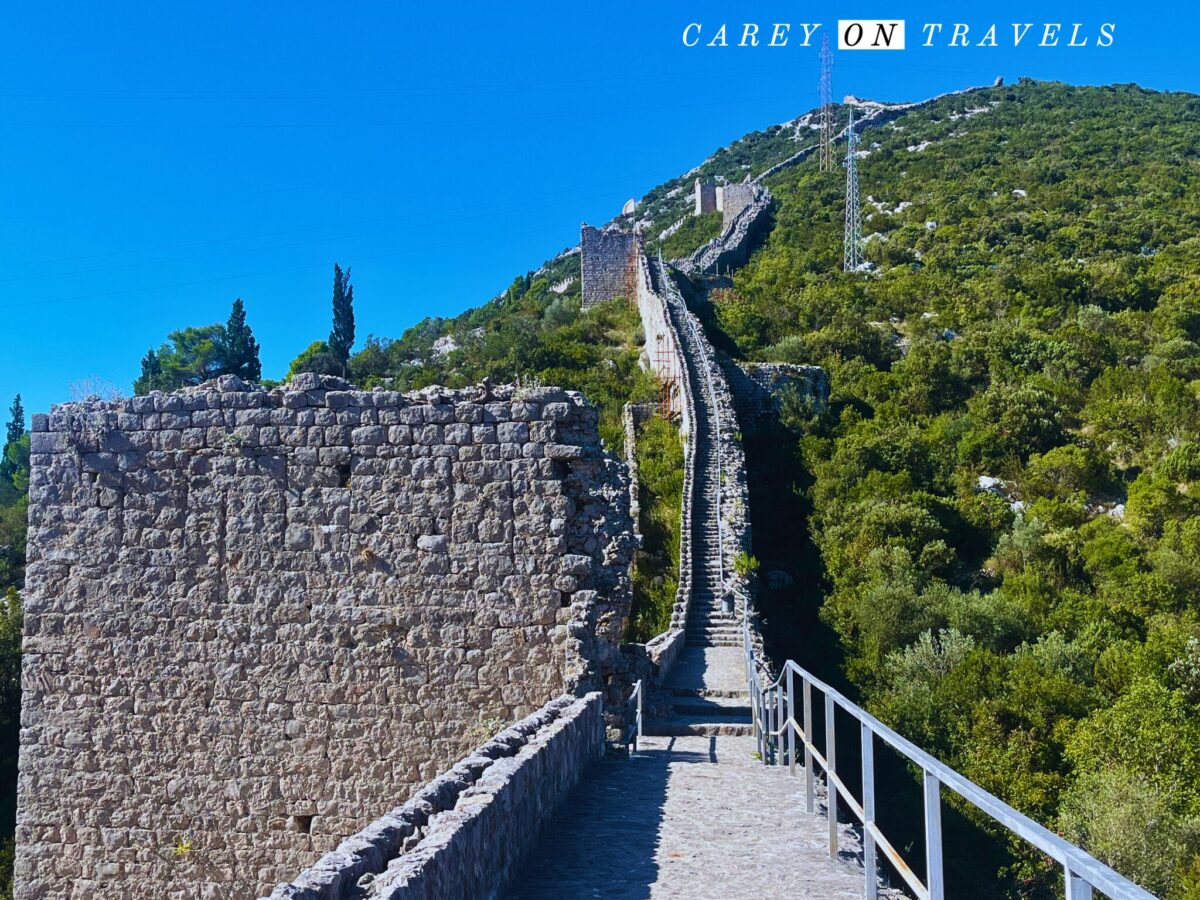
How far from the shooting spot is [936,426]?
3238cm

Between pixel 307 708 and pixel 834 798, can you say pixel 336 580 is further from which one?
pixel 834 798

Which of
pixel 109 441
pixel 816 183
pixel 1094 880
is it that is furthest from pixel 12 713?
pixel 816 183

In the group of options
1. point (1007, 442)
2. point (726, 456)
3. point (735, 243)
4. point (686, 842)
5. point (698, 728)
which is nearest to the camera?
point (686, 842)

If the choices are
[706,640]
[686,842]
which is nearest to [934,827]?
[686,842]

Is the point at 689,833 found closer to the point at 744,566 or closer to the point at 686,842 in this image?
the point at 686,842

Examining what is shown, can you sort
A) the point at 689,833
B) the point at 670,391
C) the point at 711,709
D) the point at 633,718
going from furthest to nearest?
the point at 670,391 → the point at 711,709 → the point at 633,718 → the point at 689,833

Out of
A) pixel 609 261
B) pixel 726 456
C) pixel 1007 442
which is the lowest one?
pixel 726 456

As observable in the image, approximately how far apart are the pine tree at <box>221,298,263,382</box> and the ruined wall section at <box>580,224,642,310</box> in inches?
605

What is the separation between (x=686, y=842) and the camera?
18.7 feet

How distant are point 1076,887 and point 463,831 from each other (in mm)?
2580

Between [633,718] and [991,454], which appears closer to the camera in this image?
[633,718]

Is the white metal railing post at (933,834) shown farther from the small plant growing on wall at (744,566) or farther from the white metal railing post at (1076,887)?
the small plant growing on wall at (744,566)

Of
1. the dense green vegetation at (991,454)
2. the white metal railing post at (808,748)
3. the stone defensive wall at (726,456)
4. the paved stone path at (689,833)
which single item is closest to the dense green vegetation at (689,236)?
the dense green vegetation at (991,454)

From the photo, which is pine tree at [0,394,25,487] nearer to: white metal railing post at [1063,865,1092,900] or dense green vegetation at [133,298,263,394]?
dense green vegetation at [133,298,263,394]
